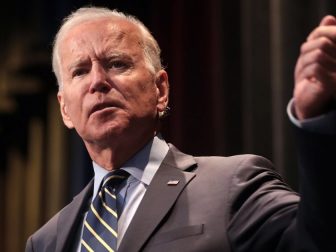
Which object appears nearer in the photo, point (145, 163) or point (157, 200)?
point (157, 200)

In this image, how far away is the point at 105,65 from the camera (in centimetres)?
134

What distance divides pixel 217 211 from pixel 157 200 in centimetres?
12

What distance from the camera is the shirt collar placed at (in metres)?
1.25

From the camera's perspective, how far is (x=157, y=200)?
1141 millimetres

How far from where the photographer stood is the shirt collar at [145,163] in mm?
1248

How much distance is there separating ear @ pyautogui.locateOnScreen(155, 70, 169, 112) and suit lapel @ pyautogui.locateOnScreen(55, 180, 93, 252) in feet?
0.71

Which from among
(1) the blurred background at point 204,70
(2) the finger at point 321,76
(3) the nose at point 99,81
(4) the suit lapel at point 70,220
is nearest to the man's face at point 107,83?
(3) the nose at point 99,81

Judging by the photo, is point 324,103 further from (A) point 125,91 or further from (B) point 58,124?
(B) point 58,124

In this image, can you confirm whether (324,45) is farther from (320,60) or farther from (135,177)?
(135,177)

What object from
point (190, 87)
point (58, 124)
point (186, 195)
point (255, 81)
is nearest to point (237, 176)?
point (186, 195)

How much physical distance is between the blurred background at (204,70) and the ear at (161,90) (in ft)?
1.02

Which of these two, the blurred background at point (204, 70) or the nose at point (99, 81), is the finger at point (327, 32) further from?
the blurred background at point (204, 70)

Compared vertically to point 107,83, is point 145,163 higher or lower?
lower

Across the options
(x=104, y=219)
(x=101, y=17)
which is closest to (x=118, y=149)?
(x=104, y=219)
